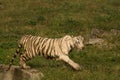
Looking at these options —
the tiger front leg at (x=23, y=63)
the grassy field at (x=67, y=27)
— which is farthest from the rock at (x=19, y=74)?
the tiger front leg at (x=23, y=63)

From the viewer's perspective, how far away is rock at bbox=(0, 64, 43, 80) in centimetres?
1398

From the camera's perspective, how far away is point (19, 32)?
2650 centimetres

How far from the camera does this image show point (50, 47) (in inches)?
599

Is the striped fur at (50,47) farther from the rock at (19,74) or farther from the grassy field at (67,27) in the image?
the rock at (19,74)

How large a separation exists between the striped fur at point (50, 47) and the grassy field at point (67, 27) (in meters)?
0.53

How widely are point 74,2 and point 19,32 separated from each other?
980cm

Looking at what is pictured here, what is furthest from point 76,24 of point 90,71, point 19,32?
point 90,71

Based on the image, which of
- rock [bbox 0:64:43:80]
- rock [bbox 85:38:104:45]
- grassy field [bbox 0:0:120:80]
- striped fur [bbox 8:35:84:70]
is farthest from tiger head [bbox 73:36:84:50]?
rock [bbox 85:38:104:45]

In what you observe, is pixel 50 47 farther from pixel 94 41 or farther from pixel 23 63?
pixel 94 41

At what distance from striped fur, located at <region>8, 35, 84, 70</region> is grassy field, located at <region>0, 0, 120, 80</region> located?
53 centimetres

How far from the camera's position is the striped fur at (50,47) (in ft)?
49.3

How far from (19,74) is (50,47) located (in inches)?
60.4

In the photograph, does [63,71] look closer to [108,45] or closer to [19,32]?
[108,45]

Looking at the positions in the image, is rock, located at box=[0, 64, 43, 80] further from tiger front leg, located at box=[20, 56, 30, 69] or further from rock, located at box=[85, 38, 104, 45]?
rock, located at box=[85, 38, 104, 45]
